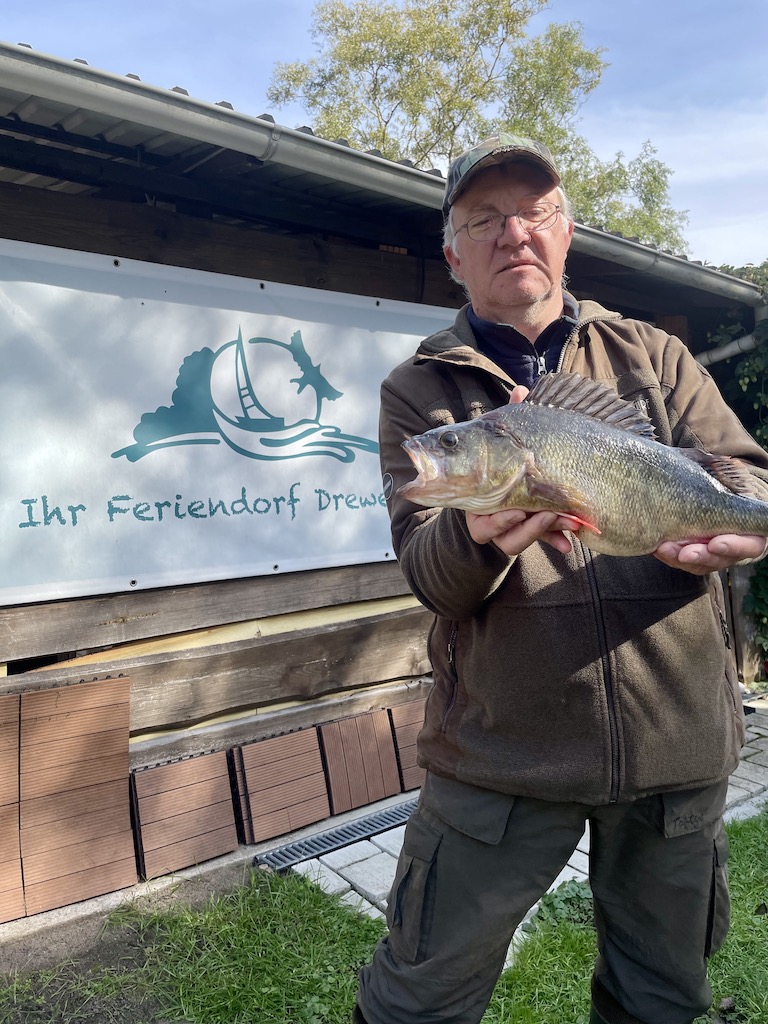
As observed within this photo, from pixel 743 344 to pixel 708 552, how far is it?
20.9 ft

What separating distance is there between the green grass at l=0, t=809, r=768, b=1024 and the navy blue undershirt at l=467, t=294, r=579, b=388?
2496 millimetres

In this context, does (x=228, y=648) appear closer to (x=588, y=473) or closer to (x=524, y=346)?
(x=524, y=346)

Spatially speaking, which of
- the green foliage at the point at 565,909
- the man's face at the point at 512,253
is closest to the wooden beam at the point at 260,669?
the green foliage at the point at 565,909

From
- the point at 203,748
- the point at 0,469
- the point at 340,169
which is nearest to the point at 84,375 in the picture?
the point at 0,469

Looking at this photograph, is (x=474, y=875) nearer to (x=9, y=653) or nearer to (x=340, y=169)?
(x=9, y=653)

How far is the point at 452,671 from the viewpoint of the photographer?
7.42 ft

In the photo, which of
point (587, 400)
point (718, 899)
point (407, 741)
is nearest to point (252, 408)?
point (407, 741)

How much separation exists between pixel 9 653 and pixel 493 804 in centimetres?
267

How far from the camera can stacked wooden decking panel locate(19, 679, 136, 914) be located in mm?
3600

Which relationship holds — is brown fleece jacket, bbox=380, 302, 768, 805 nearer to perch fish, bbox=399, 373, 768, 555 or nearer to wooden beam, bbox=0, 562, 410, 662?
perch fish, bbox=399, 373, 768, 555

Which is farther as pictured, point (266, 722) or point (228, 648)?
point (266, 722)

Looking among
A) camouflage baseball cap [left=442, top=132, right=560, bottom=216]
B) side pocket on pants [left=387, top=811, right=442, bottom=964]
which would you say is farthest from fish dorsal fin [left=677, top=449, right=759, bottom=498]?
side pocket on pants [left=387, top=811, right=442, bottom=964]

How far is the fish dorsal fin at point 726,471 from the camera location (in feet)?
6.76

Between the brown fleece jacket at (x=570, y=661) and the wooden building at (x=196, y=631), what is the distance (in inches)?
88.0
